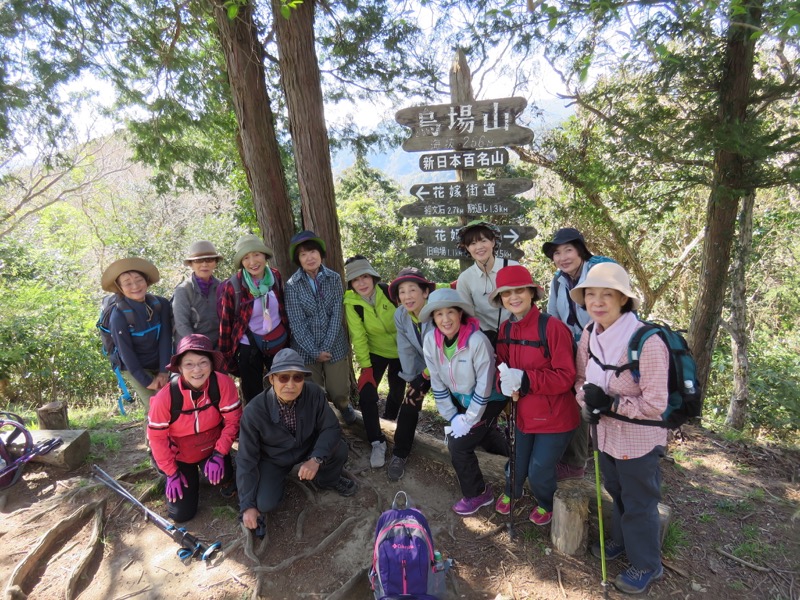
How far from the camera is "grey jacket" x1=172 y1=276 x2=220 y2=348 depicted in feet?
13.7

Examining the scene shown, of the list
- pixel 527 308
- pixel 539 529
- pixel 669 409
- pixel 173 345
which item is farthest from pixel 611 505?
pixel 173 345

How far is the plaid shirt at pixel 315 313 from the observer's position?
14.5ft

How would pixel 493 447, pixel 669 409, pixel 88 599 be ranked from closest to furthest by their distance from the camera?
pixel 669 409 < pixel 88 599 < pixel 493 447

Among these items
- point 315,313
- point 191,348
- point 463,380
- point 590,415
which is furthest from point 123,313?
point 590,415

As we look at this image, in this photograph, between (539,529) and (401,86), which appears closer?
(539,529)

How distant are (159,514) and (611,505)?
154 inches

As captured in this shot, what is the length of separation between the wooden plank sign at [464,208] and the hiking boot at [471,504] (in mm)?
2857

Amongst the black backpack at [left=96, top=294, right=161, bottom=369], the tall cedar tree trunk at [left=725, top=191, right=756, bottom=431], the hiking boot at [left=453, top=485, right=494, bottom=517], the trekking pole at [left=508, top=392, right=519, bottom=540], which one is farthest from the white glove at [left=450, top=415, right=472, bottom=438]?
the tall cedar tree trunk at [left=725, top=191, right=756, bottom=431]

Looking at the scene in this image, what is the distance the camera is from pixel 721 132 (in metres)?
4.59

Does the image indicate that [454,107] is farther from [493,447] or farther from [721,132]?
[493,447]

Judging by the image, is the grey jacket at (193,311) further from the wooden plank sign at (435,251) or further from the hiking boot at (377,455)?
the wooden plank sign at (435,251)

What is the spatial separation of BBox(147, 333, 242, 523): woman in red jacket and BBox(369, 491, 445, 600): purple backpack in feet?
5.96

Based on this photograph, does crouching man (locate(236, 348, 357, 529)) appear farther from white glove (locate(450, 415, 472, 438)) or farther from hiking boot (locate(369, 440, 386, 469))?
white glove (locate(450, 415, 472, 438))

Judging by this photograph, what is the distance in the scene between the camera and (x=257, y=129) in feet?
16.9
